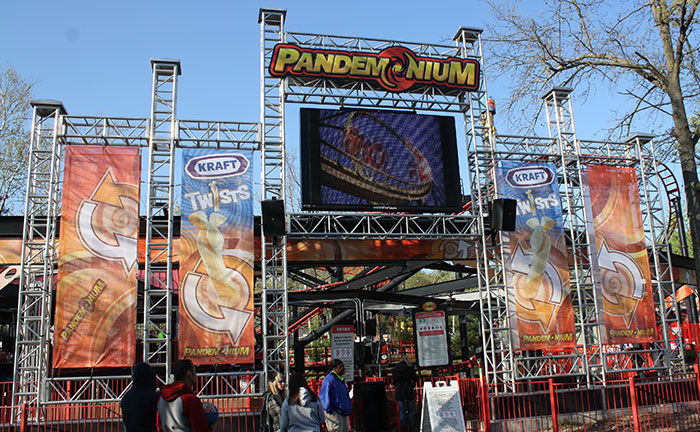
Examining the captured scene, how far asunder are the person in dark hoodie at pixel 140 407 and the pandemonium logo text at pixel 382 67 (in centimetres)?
1214

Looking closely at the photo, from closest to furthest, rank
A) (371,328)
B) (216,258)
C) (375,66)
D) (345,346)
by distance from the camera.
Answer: (216,258), (345,346), (375,66), (371,328)

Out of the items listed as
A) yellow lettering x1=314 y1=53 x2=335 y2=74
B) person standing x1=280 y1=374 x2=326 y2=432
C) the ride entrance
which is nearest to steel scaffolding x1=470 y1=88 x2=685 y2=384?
the ride entrance

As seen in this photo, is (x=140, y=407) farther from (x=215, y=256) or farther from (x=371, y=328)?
(x=371, y=328)

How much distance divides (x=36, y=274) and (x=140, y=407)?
37.6 ft

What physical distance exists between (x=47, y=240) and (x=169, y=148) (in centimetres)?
366

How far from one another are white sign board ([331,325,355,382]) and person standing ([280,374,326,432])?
Answer: 28.2 ft

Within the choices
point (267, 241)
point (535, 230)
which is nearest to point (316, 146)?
point (267, 241)

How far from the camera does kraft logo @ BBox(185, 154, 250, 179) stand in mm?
16141

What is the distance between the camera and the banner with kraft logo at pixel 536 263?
57.3 ft

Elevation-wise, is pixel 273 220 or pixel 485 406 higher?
pixel 273 220

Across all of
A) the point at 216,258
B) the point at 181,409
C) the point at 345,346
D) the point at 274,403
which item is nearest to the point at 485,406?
the point at 345,346

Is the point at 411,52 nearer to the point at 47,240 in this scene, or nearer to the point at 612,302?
the point at 612,302

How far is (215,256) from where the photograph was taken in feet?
52.0

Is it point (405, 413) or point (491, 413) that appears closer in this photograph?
point (405, 413)
